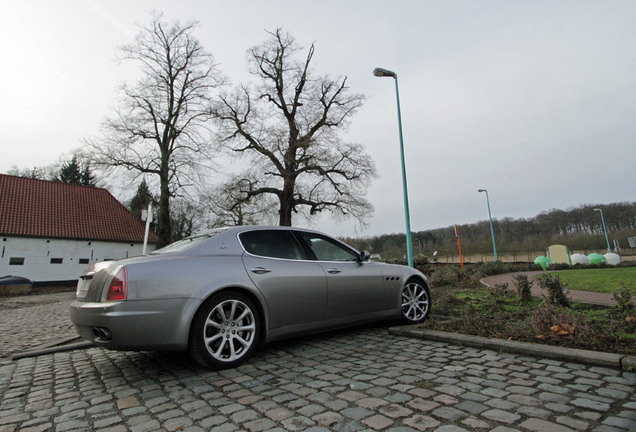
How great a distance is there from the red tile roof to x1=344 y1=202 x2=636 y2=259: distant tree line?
24.5 metres

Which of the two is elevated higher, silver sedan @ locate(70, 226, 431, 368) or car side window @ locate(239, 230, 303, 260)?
car side window @ locate(239, 230, 303, 260)

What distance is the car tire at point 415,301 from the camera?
16.8 ft

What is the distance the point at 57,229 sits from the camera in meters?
25.1

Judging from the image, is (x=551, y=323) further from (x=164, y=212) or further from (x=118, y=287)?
(x=164, y=212)

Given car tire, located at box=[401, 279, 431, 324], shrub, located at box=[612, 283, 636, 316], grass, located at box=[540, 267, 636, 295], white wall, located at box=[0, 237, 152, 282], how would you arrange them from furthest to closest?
1. white wall, located at box=[0, 237, 152, 282]
2. grass, located at box=[540, 267, 636, 295]
3. car tire, located at box=[401, 279, 431, 324]
4. shrub, located at box=[612, 283, 636, 316]

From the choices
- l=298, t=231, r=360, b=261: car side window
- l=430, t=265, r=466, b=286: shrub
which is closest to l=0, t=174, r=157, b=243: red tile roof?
l=430, t=265, r=466, b=286: shrub

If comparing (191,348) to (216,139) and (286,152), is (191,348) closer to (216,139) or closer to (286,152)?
(286,152)

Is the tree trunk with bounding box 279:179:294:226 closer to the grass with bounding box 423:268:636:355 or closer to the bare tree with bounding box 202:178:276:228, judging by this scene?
the bare tree with bounding box 202:178:276:228

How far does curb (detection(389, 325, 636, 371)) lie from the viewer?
3.00m

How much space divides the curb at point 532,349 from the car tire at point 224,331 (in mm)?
2134

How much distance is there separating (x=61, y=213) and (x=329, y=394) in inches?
1215

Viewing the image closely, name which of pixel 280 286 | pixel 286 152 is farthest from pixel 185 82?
pixel 280 286

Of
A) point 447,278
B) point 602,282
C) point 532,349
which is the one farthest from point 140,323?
point 602,282

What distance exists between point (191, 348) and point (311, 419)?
4.78 ft
